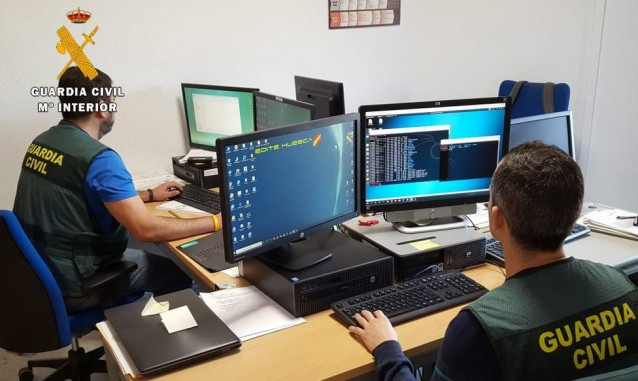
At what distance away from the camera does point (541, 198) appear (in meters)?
1.18

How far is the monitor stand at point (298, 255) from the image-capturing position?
5.53ft

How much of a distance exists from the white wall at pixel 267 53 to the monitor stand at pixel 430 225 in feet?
5.52

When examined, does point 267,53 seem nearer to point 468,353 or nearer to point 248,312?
point 248,312

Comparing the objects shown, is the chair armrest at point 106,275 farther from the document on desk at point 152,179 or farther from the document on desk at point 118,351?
the document on desk at point 152,179

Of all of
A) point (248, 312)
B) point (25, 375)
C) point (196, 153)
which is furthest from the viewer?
point (196, 153)

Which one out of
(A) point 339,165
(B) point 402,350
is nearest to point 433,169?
(A) point 339,165

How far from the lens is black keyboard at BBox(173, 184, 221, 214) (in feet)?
8.66

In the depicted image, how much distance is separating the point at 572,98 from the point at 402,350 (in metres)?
3.34

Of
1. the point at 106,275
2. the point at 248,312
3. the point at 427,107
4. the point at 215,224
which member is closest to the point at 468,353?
the point at 248,312

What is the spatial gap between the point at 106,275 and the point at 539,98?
2.67 m

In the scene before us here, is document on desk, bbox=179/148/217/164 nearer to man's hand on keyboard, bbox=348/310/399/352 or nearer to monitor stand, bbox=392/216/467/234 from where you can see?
monitor stand, bbox=392/216/467/234

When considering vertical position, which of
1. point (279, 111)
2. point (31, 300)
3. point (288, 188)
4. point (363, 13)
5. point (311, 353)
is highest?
point (363, 13)

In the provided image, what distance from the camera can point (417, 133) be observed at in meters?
2.00

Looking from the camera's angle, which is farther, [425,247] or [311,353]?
[425,247]
